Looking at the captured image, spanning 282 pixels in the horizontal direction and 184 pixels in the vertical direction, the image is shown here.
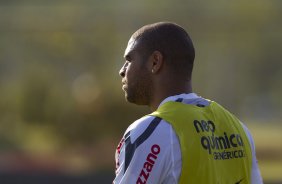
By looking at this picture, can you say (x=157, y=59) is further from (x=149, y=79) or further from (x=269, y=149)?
(x=269, y=149)

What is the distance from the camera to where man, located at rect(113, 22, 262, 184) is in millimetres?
2953

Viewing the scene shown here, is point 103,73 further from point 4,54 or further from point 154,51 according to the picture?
point 154,51

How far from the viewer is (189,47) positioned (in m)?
3.21

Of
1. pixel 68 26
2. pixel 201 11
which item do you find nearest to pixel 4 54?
pixel 68 26

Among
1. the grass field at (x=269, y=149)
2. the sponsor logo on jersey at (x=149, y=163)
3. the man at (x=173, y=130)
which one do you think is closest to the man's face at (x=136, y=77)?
the man at (x=173, y=130)

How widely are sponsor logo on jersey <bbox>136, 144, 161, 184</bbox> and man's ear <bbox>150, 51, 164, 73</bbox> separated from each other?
380mm

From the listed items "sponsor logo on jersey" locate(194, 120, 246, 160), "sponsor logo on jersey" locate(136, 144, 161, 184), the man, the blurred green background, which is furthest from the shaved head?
the blurred green background

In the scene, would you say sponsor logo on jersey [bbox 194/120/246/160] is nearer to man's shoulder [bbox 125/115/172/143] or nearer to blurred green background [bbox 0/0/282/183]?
man's shoulder [bbox 125/115/172/143]

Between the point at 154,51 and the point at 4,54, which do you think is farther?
the point at 4,54

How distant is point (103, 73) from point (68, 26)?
1.34m

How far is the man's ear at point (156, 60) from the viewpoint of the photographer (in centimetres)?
316

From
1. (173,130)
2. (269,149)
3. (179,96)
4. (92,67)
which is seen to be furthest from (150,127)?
(92,67)

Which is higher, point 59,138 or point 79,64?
point 79,64

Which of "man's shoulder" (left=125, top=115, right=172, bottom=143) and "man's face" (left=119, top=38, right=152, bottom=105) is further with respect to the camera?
"man's face" (left=119, top=38, right=152, bottom=105)
